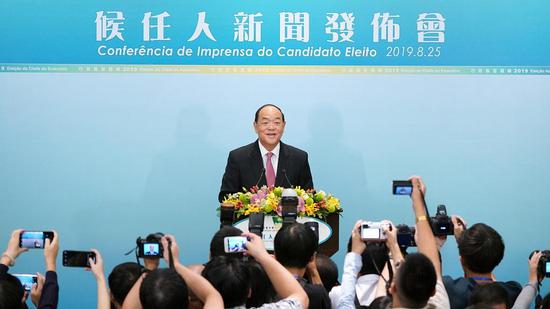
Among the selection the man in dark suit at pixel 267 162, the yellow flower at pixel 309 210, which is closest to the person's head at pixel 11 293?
the yellow flower at pixel 309 210

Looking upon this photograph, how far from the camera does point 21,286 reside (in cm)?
314

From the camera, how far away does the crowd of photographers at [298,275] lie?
114 inches

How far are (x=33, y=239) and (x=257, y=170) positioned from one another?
2.60m

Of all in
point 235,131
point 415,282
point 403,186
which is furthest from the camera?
point 235,131

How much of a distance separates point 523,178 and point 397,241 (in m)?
3.24

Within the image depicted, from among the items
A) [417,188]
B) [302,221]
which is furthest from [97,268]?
[302,221]

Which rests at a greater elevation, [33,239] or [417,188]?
[417,188]

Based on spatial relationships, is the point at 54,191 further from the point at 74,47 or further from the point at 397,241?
the point at 397,241

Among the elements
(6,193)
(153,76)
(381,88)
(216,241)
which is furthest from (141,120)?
(216,241)

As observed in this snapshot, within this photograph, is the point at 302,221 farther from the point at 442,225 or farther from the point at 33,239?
the point at 33,239

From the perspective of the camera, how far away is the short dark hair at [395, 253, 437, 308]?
9.31 ft

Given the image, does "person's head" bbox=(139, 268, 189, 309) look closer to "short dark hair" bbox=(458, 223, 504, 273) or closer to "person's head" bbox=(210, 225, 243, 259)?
"person's head" bbox=(210, 225, 243, 259)

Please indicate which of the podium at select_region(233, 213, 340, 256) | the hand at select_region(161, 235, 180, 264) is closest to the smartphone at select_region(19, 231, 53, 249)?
Answer: the hand at select_region(161, 235, 180, 264)

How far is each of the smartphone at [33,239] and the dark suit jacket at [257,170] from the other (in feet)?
7.90
